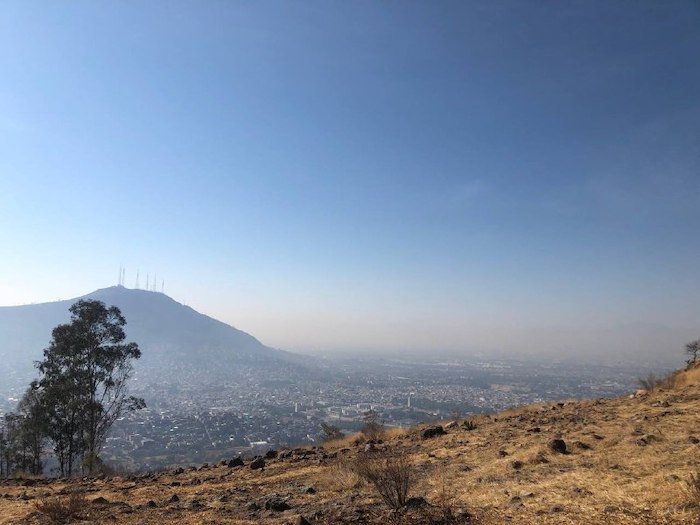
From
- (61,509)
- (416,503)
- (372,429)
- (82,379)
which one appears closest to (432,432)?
(372,429)

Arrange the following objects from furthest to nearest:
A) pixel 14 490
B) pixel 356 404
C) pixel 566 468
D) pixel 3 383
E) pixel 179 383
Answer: pixel 179 383
pixel 3 383
pixel 356 404
pixel 14 490
pixel 566 468

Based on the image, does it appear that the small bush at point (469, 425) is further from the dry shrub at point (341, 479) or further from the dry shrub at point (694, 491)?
the dry shrub at point (694, 491)

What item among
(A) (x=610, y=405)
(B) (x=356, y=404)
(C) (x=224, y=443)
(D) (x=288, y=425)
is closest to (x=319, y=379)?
(B) (x=356, y=404)

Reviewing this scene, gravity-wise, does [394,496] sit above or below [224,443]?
above

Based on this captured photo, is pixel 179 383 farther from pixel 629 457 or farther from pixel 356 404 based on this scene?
pixel 629 457

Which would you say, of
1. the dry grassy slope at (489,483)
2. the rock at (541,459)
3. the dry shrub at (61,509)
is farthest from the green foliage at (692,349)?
the dry shrub at (61,509)

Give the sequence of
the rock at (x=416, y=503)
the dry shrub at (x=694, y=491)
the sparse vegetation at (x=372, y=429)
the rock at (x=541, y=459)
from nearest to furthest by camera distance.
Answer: the dry shrub at (x=694, y=491) → the rock at (x=416, y=503) → the rock at (x=541, y=459) → the sparse vegetation at (x=372, y=429)

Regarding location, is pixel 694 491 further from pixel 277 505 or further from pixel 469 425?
pixel 469 425
